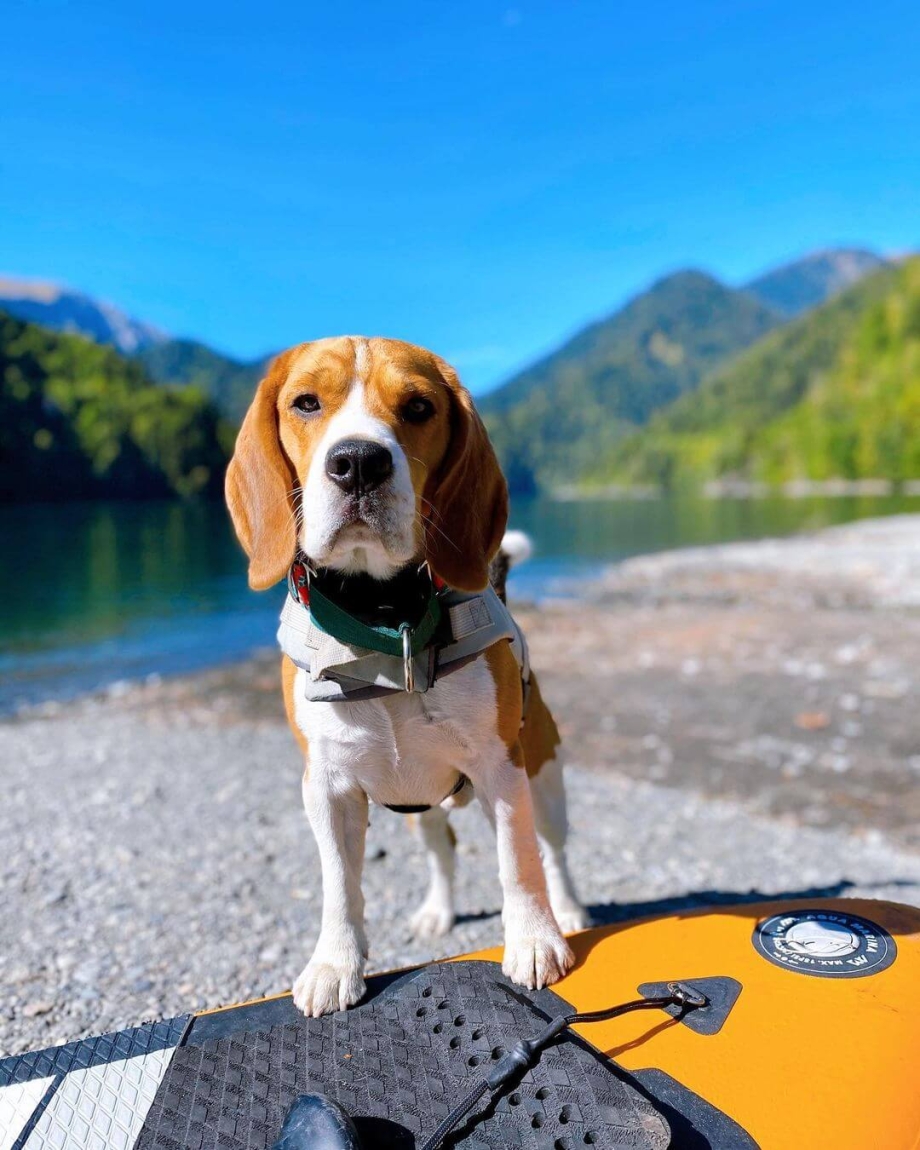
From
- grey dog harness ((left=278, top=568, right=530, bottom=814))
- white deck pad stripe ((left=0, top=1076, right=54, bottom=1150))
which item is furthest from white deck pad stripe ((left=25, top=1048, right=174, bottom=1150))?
grey dog harness ((left=278, top=568, right=530, bottom=814))

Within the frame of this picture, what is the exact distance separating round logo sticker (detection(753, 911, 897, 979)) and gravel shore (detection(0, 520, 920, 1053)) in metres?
1.88

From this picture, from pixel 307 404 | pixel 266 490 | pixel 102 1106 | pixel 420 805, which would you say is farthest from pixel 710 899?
pixel 307 404

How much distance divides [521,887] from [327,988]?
782 mm

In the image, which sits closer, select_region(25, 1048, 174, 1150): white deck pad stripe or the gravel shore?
select_region(25, 1048, 174, 1150): white deck pad stripe

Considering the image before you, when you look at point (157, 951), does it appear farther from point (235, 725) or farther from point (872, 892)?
point (235, 725)

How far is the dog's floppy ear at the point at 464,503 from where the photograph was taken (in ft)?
9.30

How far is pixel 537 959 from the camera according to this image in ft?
9.49

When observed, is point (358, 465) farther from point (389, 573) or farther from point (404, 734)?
point (404, 734)

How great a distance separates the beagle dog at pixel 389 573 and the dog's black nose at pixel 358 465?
0.28 feet

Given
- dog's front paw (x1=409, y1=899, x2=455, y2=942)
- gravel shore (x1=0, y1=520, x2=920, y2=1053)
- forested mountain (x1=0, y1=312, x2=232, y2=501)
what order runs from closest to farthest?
gravel shore (x1=0, y1=520, x2=920, y2=1053), dog's front paw (x1=409, y1=899, x2=455, y2=942), forested mountain (x1=0, y1=312, x2=232, y2=501)

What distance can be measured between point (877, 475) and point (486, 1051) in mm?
124183

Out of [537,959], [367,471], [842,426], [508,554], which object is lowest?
[537,959]

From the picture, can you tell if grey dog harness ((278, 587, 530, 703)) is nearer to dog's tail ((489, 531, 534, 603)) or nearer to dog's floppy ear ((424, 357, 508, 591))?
dog's floppy ear ((424, 357, 508, 591))

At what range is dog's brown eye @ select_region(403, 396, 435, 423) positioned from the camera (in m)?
2.81
